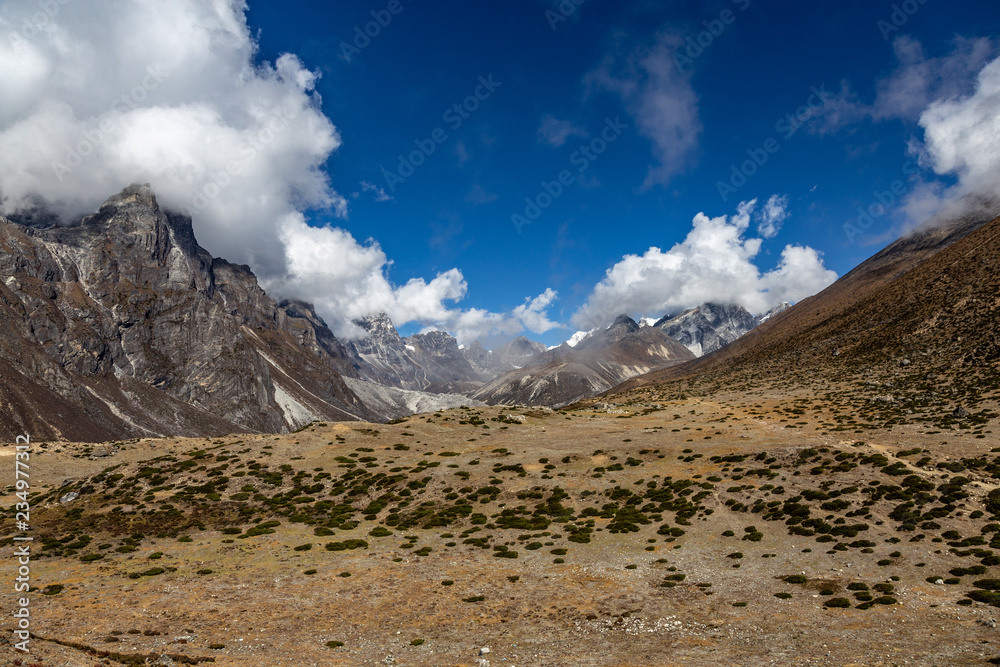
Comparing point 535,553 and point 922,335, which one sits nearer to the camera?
point 535,553

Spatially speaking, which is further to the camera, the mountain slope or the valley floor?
the mountain slope

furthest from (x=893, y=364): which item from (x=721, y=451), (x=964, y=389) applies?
(x=721, y=451)

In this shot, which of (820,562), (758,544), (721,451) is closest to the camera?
(820,562)

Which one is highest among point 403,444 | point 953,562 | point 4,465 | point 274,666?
point 4,465

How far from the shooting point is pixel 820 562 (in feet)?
115

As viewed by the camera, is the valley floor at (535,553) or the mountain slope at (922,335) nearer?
the valley floor at (535,553)

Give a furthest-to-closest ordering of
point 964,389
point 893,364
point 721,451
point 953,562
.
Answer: point 893,364 < point 964,389 < point 721,451 < point 953,562

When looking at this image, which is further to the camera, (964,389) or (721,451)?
(964,389)

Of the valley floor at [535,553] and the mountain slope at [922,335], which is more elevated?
the mountain slope at [922,335]

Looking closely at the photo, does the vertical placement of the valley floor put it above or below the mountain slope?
below

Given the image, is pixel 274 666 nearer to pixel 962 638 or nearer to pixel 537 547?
pixel 537 547

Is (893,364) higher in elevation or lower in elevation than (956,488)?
higher

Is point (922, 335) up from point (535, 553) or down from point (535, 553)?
up

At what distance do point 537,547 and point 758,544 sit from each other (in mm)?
18139
